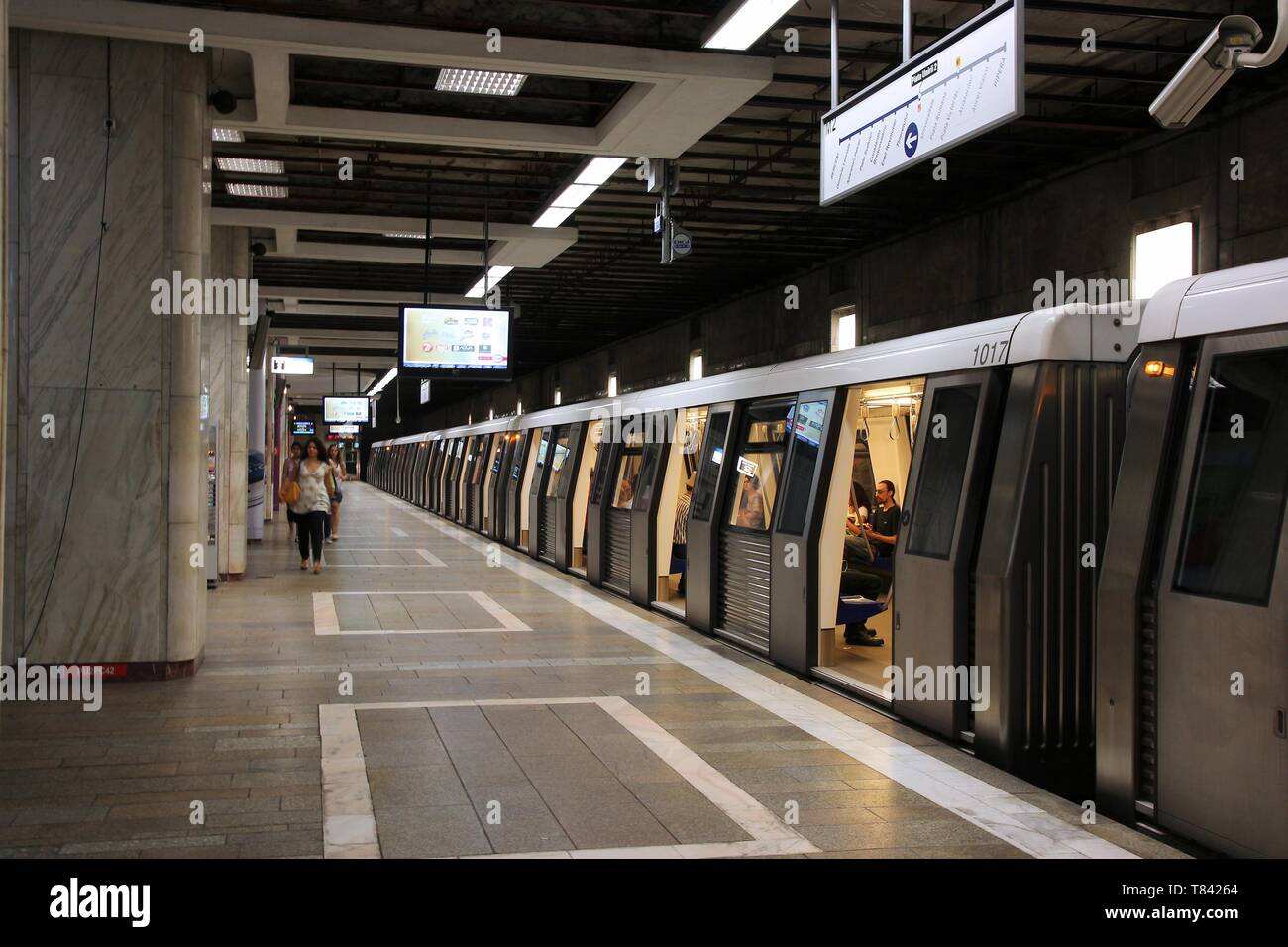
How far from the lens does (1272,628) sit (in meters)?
4.12

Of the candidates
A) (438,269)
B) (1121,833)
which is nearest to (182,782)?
(1121,833)

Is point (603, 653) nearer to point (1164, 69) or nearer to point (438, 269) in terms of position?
point (1164, 69)

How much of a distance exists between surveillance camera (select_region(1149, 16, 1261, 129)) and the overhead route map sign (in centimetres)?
54

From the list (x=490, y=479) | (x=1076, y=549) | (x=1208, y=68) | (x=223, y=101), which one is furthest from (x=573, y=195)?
(x=490, y=479)

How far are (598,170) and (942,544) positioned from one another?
6.57m

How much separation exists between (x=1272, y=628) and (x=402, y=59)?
6302 mm

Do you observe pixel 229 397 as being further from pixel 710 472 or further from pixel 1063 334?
pixel 1063 334

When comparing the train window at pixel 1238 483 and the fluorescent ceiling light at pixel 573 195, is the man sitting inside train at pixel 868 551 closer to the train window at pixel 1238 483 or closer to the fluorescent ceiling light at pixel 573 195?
the train window at pixel 1238 483

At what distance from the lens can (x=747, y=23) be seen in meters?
7.50

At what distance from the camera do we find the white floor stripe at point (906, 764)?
183 inches

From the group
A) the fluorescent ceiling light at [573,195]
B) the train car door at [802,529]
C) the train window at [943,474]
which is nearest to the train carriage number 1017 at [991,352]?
the train window at [943,474]

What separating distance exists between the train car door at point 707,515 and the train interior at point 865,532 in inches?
42.0

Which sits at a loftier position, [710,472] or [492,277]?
[492,277]

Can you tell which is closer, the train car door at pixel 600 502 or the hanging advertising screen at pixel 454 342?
the hanging advertising screen at pixel 454 342
